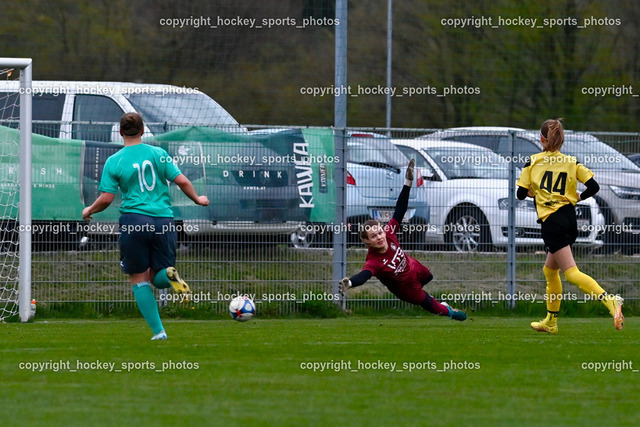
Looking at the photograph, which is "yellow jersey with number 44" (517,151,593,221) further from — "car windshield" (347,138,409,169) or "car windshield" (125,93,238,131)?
"car windshield" (125,93,238,131)

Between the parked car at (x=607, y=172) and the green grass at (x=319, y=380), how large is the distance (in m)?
4.28

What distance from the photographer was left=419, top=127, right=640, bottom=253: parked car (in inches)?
551

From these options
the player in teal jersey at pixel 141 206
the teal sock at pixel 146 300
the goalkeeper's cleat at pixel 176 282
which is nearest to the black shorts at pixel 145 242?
the player in teal jersey at pixel 141 206

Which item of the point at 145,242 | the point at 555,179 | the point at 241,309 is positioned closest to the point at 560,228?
the point at 555,179

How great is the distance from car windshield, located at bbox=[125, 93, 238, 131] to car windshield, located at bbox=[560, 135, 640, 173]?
445 cm

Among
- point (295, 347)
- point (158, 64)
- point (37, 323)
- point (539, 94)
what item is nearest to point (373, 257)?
point (295, 347)

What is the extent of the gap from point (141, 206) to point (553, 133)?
3.70m

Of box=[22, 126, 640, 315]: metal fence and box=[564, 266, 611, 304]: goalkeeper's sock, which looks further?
box=[22, 126, 640, 315]: metal fence

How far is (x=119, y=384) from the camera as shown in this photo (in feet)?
20.1

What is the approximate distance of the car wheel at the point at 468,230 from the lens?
13.6 m

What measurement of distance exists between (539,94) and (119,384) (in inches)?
772

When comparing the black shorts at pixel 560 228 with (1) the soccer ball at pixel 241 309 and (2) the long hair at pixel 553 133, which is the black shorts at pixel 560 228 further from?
(1) the soccer ball at pixel 241 309

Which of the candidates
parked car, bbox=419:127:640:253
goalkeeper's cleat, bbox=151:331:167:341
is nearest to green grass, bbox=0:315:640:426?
goalkeeper's cleat, bbox=151:331:167:341

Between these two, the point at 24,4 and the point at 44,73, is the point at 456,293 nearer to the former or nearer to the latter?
the point at 44,73
